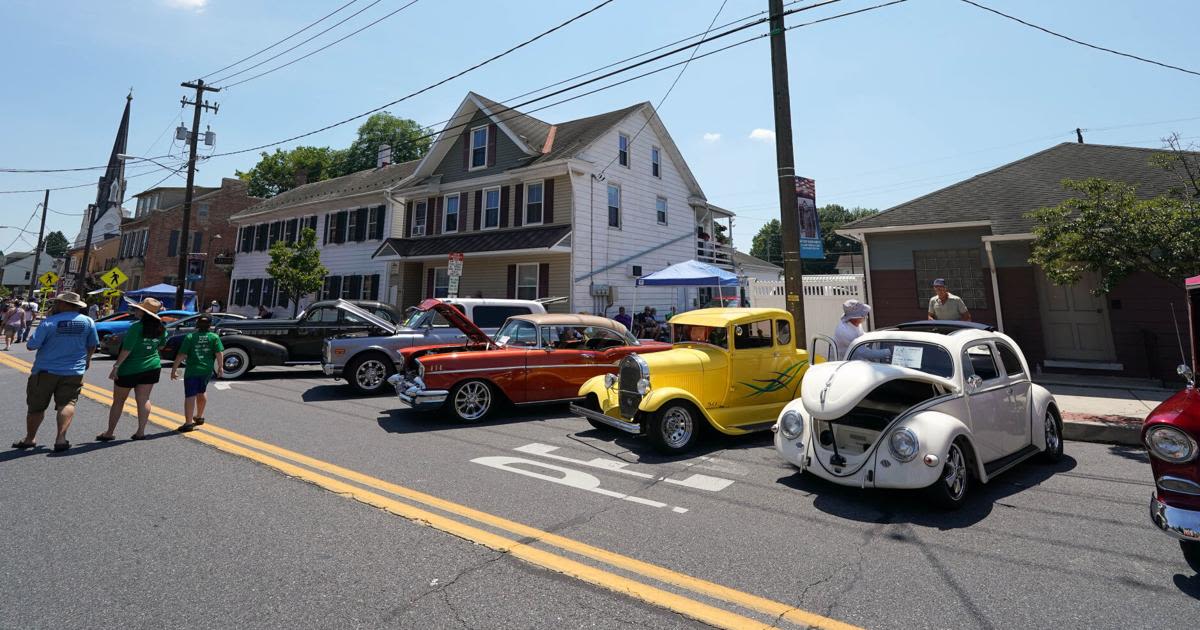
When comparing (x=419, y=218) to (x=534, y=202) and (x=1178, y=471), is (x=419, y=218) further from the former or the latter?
(x=1178, y=471)

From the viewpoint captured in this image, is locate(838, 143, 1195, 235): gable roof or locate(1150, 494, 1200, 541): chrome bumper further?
locate(838, 143, 1195, 235): gable roof

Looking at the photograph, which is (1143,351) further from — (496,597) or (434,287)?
(434,287)

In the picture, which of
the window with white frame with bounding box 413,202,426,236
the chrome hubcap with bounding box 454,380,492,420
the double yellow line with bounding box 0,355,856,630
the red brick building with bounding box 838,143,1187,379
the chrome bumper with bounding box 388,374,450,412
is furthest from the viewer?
the window with white frame with bounding box 413,202,426,236

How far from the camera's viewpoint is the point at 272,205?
99.9 feet

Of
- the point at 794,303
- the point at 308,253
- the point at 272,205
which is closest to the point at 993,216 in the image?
the point at 794,303

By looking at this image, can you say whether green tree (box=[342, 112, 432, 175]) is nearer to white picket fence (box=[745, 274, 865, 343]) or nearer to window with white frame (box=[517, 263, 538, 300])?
window with white frame (box=[517, 263, 538, 300])

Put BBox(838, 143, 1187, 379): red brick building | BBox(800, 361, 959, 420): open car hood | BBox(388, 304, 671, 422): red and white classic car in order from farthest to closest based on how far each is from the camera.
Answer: BBox(838, 143, 1187, 379): red brick building → BBox(388, 304, 671, 422): red and white classic car → BBox(800, 361, 959, 420): open car hood

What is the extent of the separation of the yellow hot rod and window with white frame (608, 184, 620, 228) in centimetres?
1336

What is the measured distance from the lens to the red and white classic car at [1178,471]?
9.41 feet

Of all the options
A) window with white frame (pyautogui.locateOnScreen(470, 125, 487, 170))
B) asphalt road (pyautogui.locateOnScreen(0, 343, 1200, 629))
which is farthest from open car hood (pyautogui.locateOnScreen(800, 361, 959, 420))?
window with white frame (pyautogui.locateOnScreen(470, 125, 487, 170))

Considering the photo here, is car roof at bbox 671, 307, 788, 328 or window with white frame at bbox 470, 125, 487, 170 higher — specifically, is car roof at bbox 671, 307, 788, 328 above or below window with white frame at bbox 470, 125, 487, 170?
below

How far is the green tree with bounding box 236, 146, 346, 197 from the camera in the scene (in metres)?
47.3

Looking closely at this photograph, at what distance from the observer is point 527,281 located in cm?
1956

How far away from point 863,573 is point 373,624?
2842 mm
